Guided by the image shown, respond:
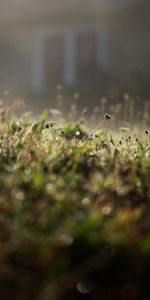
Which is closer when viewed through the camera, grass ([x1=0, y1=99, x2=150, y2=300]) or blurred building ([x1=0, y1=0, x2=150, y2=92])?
grass ([x1=0, y1=99, x2=150, y2=300])

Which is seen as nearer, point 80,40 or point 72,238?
point 72,238

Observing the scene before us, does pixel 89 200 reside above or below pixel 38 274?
above

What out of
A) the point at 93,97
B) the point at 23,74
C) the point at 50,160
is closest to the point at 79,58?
the point at 23,74

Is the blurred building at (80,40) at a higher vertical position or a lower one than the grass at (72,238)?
higher

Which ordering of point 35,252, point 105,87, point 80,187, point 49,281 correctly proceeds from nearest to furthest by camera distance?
1. point 49,281
2. point 35,252
3. point 80,187
4. point 105,87

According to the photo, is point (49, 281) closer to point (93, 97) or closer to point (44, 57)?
point (93, 97)

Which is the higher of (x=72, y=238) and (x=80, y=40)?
(x=80, y=40)

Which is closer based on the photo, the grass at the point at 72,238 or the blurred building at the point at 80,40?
the grass at the point at 72,238

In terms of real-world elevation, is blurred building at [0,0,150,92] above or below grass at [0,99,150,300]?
above
